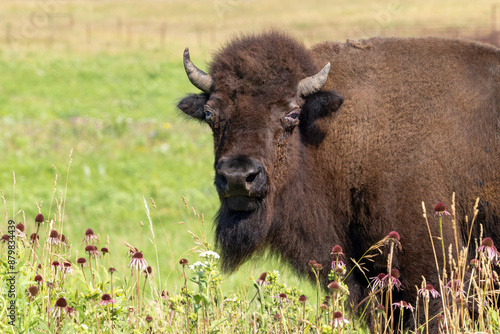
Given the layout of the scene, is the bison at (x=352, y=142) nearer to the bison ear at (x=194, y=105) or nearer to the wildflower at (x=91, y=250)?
the bison ear at (x=194, y=105)

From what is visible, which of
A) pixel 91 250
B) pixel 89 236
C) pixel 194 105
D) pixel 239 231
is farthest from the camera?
pixel 194 105

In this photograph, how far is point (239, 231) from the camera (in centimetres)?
481

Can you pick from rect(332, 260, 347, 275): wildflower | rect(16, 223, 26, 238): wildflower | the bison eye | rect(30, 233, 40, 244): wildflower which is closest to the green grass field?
rect(16, 223, 26, 238): wildflower

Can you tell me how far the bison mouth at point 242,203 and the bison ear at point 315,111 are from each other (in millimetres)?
806

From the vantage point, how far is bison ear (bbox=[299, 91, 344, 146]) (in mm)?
5027

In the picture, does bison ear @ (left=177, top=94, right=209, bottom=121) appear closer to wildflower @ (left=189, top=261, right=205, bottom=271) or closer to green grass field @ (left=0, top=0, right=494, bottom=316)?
green grass field @ (left=0, top=0, right=494, bottom=316)

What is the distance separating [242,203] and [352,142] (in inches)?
44.3

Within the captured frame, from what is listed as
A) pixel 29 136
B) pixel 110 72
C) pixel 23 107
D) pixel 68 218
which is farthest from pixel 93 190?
pixel 110 72

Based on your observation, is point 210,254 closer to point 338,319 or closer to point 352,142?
point 338,319

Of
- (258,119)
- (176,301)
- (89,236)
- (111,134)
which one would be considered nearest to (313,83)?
(258,119)

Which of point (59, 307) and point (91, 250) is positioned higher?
point (91, 250)

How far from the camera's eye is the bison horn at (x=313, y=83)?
4.95 metres

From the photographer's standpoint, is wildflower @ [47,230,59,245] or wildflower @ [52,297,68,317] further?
wildflower @ [47,230,59,245]

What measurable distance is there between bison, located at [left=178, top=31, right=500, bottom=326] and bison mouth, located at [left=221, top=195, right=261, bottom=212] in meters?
0.01
